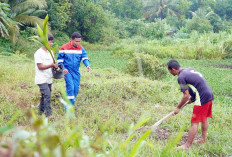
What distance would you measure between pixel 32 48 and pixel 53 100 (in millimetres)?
12015

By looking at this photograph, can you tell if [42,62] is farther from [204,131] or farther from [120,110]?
[204,131]

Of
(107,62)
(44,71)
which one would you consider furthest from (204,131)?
(107,62)

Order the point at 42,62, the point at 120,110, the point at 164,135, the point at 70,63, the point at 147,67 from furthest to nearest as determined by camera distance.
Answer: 1. the point at 147,67
2. the point at 120,110
3. the point at 70,63
4. the point at 42,62
5. the point at 164,135

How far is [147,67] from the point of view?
359 inches

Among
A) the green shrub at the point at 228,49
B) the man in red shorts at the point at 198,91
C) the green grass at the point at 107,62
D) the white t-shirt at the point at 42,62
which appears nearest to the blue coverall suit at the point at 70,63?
the white t-shirt at the point at 42,62

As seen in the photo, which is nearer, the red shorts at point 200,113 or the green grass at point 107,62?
the red shorts at point 200,113

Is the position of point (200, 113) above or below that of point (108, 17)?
above

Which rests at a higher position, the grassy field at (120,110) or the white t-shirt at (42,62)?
the white t-shirt at (42,62)

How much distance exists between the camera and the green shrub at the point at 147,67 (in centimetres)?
898

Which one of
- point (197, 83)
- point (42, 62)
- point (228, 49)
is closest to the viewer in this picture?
point (197, 83)

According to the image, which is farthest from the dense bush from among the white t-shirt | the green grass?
the white t-shirt

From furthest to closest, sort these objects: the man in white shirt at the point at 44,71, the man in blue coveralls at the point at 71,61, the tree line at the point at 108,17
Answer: the tree line at the point at 108,17
the man in blue coveralls at the point at 71,61
the man in white shirt at the point at 44,71

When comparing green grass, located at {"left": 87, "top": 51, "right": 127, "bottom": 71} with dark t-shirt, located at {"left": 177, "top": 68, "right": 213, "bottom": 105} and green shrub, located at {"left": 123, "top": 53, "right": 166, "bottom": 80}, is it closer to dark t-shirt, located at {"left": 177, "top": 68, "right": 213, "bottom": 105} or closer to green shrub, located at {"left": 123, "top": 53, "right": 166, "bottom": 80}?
green shrub, located at {"left": 123, "top": 53, "right": 166, "bottom": 80}

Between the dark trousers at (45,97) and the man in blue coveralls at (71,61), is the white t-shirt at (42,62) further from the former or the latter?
the man in blue coveralls at (71,61)
